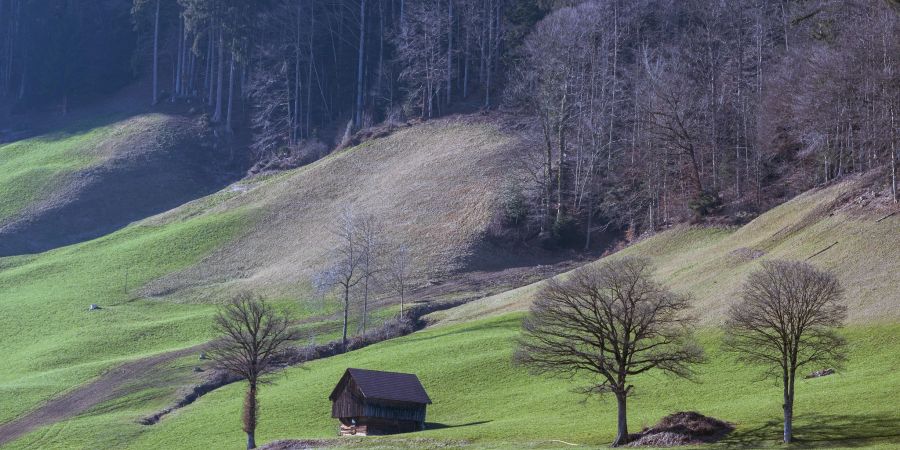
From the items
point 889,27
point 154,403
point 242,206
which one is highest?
point 889,27

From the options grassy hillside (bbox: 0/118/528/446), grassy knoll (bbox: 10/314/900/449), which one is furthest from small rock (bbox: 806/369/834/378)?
grassy hillside (bbox: 0/118/528/446)

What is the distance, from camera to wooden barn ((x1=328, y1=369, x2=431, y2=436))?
199ft

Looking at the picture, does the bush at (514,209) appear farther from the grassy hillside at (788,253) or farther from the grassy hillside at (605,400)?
the grassy hillside at (605,400)

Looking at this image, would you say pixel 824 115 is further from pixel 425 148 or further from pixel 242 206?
pixel 242 206

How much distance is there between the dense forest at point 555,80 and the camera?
285 feet

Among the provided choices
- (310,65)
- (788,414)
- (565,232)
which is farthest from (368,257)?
(310,65)

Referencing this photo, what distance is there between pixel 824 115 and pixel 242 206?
65432mm

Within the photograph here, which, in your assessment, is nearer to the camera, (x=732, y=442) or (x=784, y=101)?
(x=732, y=442)

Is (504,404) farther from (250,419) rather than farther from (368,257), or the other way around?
(368,257)

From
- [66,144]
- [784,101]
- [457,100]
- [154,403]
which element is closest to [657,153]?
[784,101]

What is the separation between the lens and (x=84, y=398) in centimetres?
7431

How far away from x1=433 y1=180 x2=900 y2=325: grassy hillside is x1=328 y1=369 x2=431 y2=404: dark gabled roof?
17670 millimetres

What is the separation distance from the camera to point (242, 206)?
402 feet

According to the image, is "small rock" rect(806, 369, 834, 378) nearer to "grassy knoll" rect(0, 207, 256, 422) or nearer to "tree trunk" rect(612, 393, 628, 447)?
"tree trunk" rect(612, 393, 628, 447)
